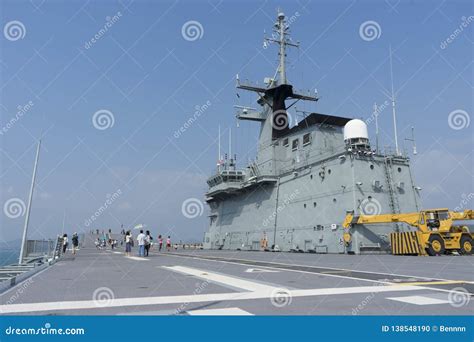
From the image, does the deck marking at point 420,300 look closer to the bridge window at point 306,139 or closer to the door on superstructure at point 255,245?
the bridge window at point 306,139

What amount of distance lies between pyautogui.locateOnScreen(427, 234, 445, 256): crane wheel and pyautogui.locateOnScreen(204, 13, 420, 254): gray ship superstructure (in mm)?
3370

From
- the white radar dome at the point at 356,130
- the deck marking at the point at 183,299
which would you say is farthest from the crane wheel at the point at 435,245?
the deck marking at the point at 183,299

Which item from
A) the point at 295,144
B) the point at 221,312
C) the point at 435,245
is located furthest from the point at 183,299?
the point at 295,144

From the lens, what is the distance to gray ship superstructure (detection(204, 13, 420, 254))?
2308cm

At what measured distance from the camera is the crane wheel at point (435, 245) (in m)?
19.5

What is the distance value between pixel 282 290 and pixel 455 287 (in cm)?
363

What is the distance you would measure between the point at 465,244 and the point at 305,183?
410 inches

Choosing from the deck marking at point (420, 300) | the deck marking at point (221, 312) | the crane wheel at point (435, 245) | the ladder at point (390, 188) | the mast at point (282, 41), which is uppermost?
the mast at point (282, 41)

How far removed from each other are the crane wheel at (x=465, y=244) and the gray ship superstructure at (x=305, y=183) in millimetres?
3977

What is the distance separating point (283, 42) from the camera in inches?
1444

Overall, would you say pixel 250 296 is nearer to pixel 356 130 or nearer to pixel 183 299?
pixel 183 299
